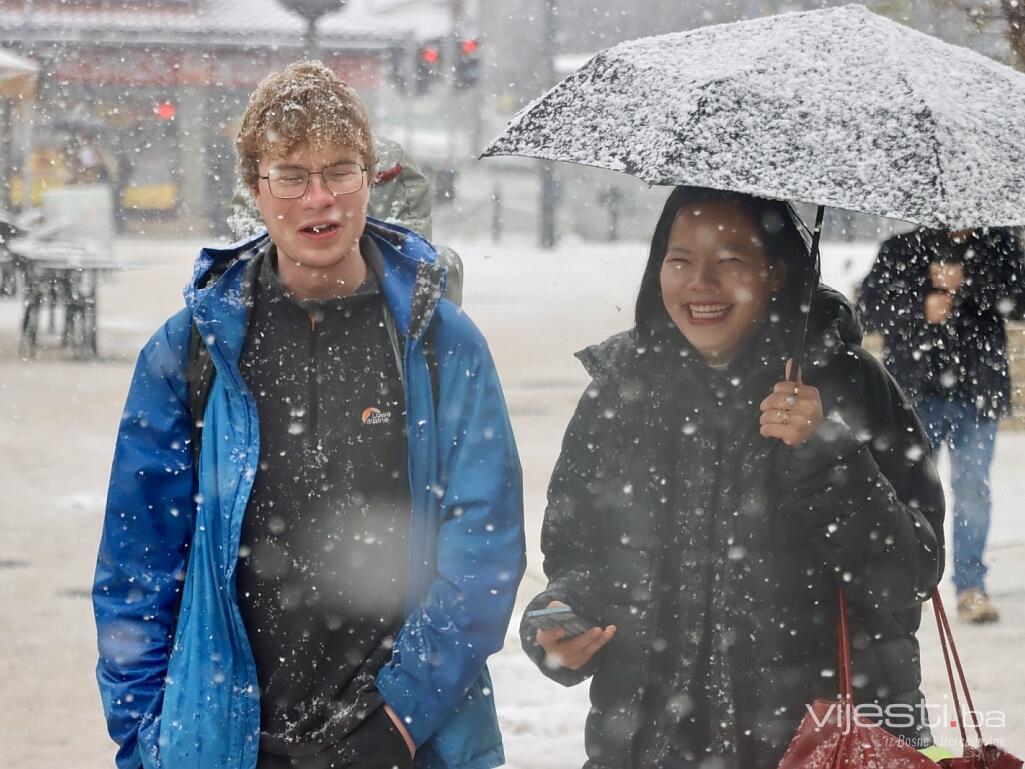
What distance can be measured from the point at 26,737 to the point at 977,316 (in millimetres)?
3852

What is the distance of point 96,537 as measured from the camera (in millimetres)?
7840

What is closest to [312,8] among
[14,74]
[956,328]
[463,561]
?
[14,74]

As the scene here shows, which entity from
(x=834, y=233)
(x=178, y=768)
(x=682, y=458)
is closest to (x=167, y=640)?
(x=178, y=768)

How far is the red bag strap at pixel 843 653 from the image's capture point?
2668 mm

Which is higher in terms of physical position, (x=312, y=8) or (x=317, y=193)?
(x=312, y=8)

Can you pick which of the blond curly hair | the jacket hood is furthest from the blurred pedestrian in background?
the blond curly hair

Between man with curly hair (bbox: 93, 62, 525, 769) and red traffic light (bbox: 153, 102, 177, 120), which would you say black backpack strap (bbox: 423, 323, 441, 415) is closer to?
man with curly hair (bbox: 93, 62, 525, 769)

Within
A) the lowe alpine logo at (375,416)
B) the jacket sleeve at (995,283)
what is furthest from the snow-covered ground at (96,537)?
the lowe alpine logo at (375,416)

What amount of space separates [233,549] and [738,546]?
89 centimetres

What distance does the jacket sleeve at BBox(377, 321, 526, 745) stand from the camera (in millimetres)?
2602

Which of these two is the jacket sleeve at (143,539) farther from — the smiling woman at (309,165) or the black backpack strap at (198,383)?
the smiling woman at (309,165)

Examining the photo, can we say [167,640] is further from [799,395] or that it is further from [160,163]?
[160,163]

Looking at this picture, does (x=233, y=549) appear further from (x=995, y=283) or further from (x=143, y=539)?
(x=995, y=283)

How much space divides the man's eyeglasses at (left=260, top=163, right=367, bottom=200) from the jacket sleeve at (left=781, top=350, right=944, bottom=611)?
90 centimetres
